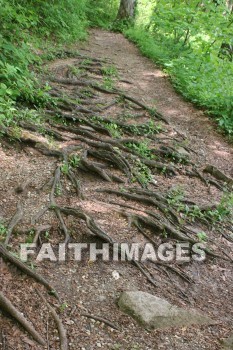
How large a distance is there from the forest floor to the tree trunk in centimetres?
1249

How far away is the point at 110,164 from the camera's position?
6391mm

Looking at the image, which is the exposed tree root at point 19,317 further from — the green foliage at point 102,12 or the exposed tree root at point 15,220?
the green foliage at point 102,12

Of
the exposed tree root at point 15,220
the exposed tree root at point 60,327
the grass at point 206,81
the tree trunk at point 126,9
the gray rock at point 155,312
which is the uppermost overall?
the tree trunk at point 126,9

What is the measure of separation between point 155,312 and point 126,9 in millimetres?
19464

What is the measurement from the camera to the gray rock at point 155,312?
147 inches

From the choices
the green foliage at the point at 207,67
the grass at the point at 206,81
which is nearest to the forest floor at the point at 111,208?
the grass at the point at 206,81

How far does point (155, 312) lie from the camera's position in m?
3.79

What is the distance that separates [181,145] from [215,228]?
8.73 ft

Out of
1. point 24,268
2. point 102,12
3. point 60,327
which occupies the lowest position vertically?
point 60,327

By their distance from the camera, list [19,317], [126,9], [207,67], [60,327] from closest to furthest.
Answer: [19,317] → [60,327] → [207,67] → [126,9]

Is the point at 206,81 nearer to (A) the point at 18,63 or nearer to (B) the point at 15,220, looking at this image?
(A) the point at 18,63

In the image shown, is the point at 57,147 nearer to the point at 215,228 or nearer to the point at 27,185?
the point at 27,185

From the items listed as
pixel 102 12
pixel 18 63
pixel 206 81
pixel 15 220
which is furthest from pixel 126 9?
pixel 15 220

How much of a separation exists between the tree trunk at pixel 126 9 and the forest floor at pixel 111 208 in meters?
12.5
